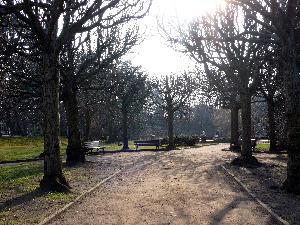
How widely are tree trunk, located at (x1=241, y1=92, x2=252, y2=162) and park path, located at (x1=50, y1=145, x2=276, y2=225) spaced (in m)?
5.03

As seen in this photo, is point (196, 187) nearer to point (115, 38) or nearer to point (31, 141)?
point (115, 38)

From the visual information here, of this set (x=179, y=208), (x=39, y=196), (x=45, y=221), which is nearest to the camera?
(x=45, y=221)

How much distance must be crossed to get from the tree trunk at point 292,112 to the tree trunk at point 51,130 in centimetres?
613

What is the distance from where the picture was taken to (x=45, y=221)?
6895mm

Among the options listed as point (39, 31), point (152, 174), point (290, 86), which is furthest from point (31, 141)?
point (290, 86)

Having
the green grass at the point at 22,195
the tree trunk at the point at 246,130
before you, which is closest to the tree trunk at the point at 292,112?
the green grass at the point at 22,195

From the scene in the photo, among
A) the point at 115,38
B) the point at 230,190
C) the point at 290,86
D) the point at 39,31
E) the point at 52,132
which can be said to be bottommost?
the point at 230,190

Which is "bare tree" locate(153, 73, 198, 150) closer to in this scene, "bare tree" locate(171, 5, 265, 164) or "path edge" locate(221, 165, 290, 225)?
"bare tree" locate(171, 5, 265, 164)

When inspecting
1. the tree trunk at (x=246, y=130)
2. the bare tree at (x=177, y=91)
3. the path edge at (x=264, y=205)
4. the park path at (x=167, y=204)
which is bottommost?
the park path at (x=167, y=204)

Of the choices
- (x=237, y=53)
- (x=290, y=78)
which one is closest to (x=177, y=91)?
(x=237, y=53)

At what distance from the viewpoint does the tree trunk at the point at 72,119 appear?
63.3 ft

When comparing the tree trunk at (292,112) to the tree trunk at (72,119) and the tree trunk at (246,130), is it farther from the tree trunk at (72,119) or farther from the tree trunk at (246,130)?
the tree trunk at (72,119)

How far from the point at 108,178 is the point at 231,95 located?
16954mm

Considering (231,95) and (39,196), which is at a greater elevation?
(231,95)
